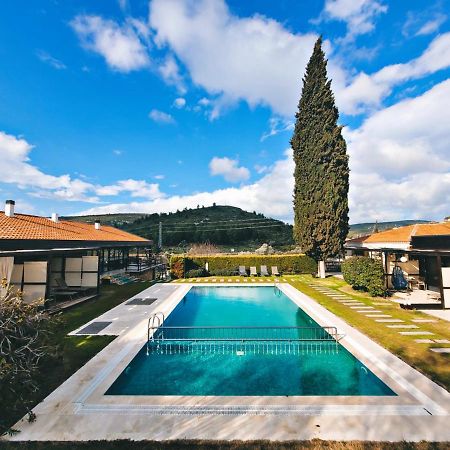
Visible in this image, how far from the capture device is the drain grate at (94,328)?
9.93m

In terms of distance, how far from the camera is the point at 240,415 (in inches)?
199

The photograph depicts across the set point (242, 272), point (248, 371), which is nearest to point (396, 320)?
point (248, 371)

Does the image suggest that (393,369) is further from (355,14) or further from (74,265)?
(74,265)

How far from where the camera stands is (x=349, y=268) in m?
17.8

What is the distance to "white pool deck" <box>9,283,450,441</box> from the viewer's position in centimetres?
449

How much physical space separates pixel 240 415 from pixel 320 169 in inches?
923

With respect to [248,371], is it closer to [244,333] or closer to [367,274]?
[244,333]

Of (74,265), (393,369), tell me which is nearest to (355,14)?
(393,369)

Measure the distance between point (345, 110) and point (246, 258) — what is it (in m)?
17.8

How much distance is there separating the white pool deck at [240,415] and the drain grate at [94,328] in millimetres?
3497

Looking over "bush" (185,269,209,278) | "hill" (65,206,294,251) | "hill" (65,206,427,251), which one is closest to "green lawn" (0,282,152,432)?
"bush" (185,269,209,278)

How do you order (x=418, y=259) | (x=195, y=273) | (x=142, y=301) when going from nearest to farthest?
1. (x=142, y=301)
2. (x=418, y=259)
3. (x=195, y=273)

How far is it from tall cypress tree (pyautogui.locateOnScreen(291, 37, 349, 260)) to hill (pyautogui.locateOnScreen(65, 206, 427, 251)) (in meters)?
26.8

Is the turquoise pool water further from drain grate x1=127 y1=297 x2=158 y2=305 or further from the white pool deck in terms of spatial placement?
drain grate x1=127 y1=297 x2=158 y2=305
